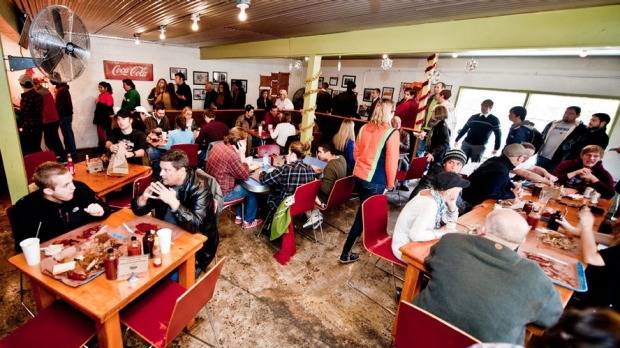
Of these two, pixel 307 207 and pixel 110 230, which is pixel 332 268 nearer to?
pixel 307 207

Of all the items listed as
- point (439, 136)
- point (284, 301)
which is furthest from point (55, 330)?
point (439, 136)

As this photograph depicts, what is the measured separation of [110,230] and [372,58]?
9710 millimetres

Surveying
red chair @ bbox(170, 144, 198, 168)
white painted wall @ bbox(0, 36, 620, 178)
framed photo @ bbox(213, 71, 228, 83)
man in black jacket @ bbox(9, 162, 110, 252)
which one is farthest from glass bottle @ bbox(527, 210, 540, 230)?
framed photo @ bbox(213, 71, 228, 83)

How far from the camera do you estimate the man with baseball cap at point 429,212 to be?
2.22 m

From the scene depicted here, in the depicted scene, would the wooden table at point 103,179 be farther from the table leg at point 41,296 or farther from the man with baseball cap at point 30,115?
the man with baseball cap at point 30,115

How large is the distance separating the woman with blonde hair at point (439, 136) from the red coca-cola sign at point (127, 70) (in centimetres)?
766

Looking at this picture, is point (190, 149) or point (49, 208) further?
point (190, 149)

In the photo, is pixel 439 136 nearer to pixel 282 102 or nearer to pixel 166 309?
pixel 282 102

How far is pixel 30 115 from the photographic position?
5.22m

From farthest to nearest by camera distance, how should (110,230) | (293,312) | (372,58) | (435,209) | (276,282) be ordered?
(372,58), (276,282), (293,312), (435,209), (110,230)

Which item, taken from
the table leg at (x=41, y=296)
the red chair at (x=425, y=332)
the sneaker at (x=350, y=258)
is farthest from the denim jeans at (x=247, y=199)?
the red chair at (x=425, y=332)

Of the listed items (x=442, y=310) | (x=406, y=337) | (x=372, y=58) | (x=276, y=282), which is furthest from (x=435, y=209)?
(x=372, y=58)

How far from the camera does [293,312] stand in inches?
103

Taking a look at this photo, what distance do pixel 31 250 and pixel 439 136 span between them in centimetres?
532
